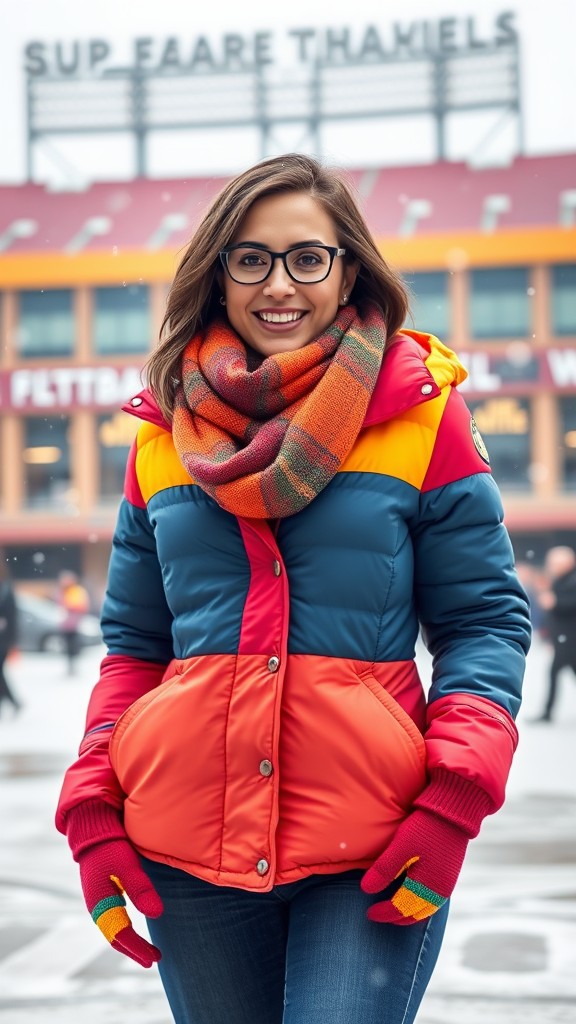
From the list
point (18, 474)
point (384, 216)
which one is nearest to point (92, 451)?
point (18, 474)

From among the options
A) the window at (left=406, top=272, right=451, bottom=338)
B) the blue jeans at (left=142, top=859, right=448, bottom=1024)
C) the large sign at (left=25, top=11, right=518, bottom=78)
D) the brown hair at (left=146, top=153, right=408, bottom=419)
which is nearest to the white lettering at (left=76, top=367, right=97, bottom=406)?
the window at (left=406, top=272, right=451, bottom=338)

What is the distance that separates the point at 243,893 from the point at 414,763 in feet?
0.77

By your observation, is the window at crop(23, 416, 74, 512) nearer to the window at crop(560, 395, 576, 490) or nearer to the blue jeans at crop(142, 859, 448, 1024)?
the window at crop(560, 395, 576, 490)

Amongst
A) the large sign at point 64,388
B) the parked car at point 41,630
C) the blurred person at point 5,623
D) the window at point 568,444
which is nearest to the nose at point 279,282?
the blurred person at point 5,623

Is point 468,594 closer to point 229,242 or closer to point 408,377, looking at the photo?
point 408,377

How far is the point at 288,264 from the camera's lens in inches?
53.4

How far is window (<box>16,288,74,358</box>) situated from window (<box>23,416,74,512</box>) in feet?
4.31

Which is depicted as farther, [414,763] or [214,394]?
[214,394]

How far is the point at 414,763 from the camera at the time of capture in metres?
1.25

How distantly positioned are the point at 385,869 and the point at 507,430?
21730 millimetres

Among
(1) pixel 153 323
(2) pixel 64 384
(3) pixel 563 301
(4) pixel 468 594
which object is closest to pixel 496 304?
(3) pixel 563 301

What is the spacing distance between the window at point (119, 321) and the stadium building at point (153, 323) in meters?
0.03

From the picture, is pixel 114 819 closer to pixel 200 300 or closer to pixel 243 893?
pixel 243 893

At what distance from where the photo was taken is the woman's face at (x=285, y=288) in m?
1.36
